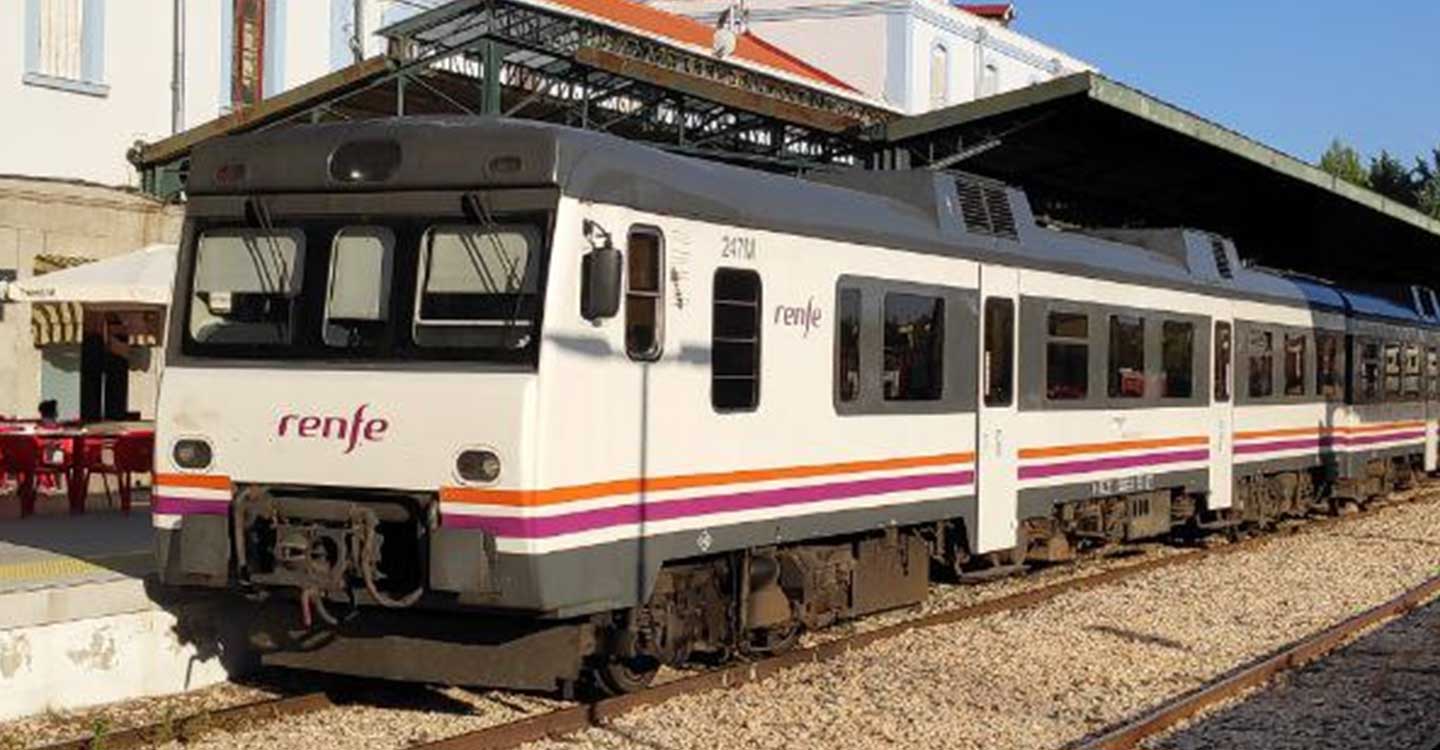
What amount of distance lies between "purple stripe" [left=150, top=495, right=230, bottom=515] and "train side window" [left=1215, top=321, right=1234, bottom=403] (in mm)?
10816

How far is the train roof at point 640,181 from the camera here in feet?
26.8

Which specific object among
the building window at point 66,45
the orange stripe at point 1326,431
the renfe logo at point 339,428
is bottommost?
the orange stripe at point 1326,431

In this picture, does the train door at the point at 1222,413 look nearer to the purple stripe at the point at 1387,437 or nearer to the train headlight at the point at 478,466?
the purple stripe at the point at 1387,437

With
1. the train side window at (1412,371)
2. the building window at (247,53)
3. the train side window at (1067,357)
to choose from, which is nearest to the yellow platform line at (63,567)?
the train side window at (1067,357)

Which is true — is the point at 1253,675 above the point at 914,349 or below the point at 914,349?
below

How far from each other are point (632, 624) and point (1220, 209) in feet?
61.4

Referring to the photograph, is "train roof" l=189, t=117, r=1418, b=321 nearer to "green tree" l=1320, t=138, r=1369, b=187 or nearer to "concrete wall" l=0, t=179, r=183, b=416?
"concrete wall" l=0, t=179, r=183, b=416

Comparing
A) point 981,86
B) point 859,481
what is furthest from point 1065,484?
point 981,86

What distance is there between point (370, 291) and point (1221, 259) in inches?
437

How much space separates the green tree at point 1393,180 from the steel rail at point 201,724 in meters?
66.3

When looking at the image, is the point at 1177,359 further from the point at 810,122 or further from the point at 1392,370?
the point at 1392,370

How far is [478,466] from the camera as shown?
788 cm

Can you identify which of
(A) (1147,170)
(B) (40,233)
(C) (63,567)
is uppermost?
(A) (1147,170)

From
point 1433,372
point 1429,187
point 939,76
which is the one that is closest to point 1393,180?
point 1429,187
